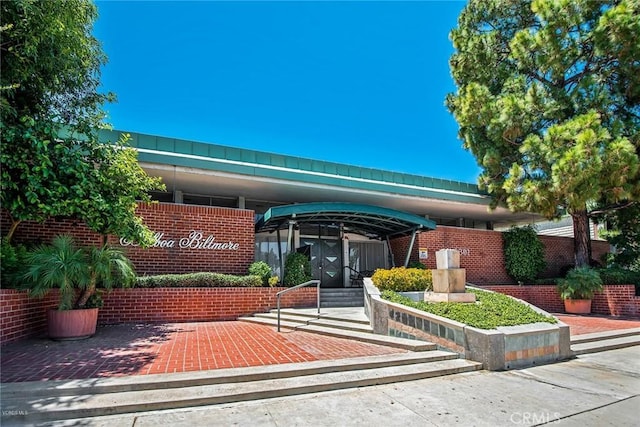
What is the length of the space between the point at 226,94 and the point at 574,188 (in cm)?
1202

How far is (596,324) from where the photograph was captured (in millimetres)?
10148

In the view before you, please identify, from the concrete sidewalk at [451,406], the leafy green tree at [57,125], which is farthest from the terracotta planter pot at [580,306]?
the leafy green tree at [57,125]

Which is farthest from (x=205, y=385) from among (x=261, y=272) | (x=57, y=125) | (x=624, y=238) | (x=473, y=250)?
(x=624, y=238)

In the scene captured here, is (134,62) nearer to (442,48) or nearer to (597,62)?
(442,48)

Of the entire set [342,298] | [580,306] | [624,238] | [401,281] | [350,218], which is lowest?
[580,306]

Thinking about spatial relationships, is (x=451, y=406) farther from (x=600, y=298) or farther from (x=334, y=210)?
(x=600, y=298)

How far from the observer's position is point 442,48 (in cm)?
1698

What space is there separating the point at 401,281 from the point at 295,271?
135 inches

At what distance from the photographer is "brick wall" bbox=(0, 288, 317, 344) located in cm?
782

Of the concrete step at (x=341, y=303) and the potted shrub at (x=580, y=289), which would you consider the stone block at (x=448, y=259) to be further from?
the potted shrub at (x=580, y=289)

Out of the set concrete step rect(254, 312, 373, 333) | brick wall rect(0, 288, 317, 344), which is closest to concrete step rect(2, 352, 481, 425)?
concrete step rect(254, 312, 373, 333)

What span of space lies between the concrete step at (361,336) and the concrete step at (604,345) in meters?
3.03

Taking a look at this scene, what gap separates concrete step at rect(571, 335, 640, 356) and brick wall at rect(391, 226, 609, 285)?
22.2 feet

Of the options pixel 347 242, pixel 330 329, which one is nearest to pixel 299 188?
pixel 347 242
